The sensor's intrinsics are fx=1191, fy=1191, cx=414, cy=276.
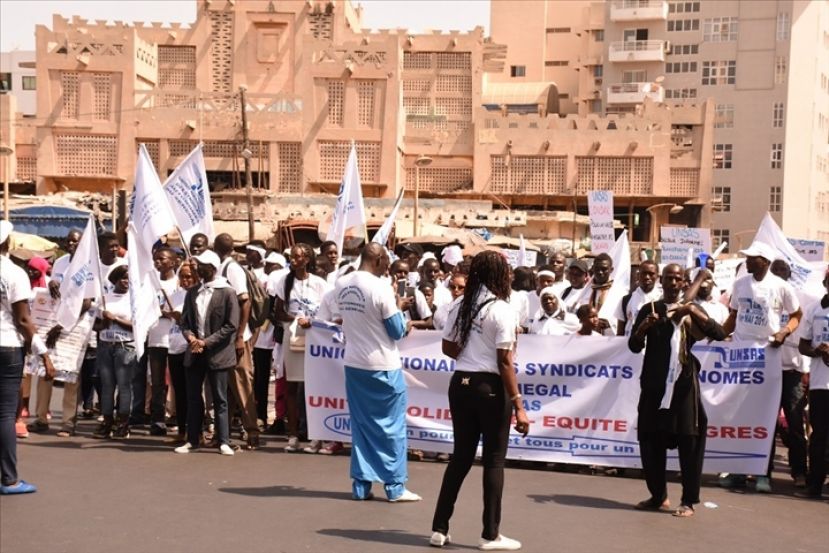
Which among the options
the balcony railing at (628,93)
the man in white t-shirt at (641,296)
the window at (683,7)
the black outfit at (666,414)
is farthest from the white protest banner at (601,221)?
the window at (683,7)

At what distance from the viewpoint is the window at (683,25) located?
7575 centimetres

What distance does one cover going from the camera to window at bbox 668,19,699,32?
7575 cm

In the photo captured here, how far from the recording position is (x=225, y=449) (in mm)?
10578

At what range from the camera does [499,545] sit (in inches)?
283

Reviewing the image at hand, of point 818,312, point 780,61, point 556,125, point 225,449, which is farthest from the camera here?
point 780,61

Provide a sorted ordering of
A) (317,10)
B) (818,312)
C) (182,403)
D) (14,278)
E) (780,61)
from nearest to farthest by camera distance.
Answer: (14,278) → (818,312) → (182,403) → (317,10) → (780,61)

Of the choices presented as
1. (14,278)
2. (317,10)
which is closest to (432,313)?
(14,278)

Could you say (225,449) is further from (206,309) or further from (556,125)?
(556,125)

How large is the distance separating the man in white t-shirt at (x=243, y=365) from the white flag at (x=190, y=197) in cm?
102

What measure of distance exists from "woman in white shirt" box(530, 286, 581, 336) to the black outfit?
261 cm

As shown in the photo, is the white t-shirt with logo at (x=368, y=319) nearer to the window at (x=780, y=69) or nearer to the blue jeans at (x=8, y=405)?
the blue jeans at (x=8, y=405)

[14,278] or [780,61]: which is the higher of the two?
Result: [780,61]

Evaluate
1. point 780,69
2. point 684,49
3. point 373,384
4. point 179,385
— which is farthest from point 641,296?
point 684,49

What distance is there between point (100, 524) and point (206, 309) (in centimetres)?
314
